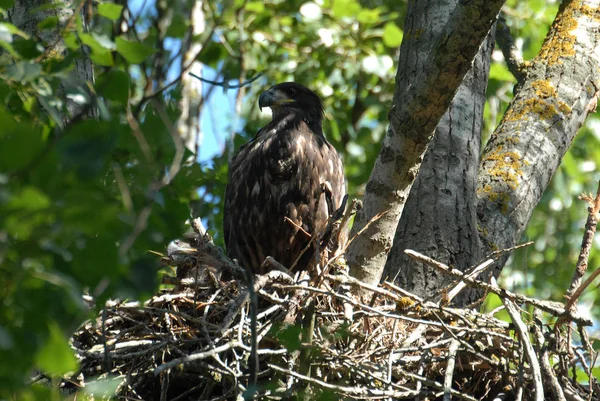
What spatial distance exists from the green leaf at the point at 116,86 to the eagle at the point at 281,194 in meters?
2.40

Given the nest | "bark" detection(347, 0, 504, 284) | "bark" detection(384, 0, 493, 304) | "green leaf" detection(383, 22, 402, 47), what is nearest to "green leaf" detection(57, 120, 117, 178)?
the nest

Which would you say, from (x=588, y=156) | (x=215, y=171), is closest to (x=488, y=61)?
(x=215, y=171)

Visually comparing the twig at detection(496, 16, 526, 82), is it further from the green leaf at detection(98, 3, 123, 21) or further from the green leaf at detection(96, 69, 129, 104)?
the green leaf at detection(98, 3, 123, 21)

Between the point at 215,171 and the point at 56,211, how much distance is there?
13.7 feet

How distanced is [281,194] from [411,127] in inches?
63.4

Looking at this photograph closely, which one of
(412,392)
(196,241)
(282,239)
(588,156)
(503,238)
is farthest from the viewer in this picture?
(588,156)

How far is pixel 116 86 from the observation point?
8.47 ft

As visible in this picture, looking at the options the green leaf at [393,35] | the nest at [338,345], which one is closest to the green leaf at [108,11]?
the nest at [338,345]

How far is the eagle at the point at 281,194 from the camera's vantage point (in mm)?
5066

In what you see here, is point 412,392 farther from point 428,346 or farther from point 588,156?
point 588,156

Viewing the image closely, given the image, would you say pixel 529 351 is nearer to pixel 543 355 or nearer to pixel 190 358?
pixel 543 355

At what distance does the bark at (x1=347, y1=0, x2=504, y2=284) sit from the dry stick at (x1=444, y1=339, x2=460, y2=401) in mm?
670

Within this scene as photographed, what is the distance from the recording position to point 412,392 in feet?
10.6

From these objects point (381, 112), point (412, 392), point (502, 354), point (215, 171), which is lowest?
point (412, 392)
